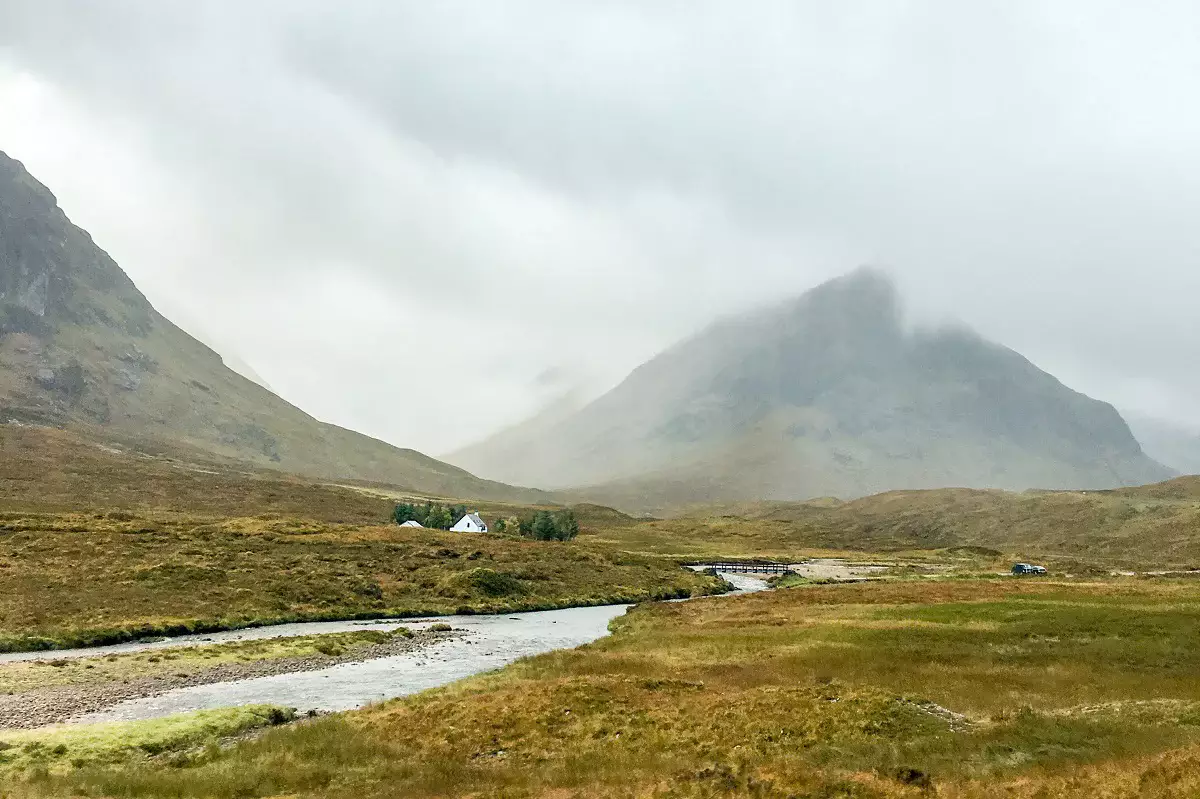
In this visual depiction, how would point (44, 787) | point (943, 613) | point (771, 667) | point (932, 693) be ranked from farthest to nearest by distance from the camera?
1. point (943, 613)
2. point (771, 667)
3. point (932, 693)
4. point (44, 787)

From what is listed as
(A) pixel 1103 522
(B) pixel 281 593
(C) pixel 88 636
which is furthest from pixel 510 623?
(A) pixel 1103 522

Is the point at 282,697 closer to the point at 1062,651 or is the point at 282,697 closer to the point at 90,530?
the point at 1062,651

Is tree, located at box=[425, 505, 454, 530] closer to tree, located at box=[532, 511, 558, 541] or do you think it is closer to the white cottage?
the white cottage

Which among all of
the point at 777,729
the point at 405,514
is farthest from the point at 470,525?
the point at 777,729

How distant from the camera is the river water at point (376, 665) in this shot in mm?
35219

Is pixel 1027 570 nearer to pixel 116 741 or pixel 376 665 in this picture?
pixel 376 665

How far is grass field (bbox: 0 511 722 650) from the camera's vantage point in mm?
59375

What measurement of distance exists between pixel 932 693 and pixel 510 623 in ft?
155

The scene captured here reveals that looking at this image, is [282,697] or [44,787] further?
[282,697]

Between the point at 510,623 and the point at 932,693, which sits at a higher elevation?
the point at 932,693

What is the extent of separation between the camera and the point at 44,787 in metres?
20.5

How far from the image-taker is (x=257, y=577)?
77125mm

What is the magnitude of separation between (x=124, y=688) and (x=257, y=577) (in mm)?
42015

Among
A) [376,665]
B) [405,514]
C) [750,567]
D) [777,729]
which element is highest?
[405,514]
